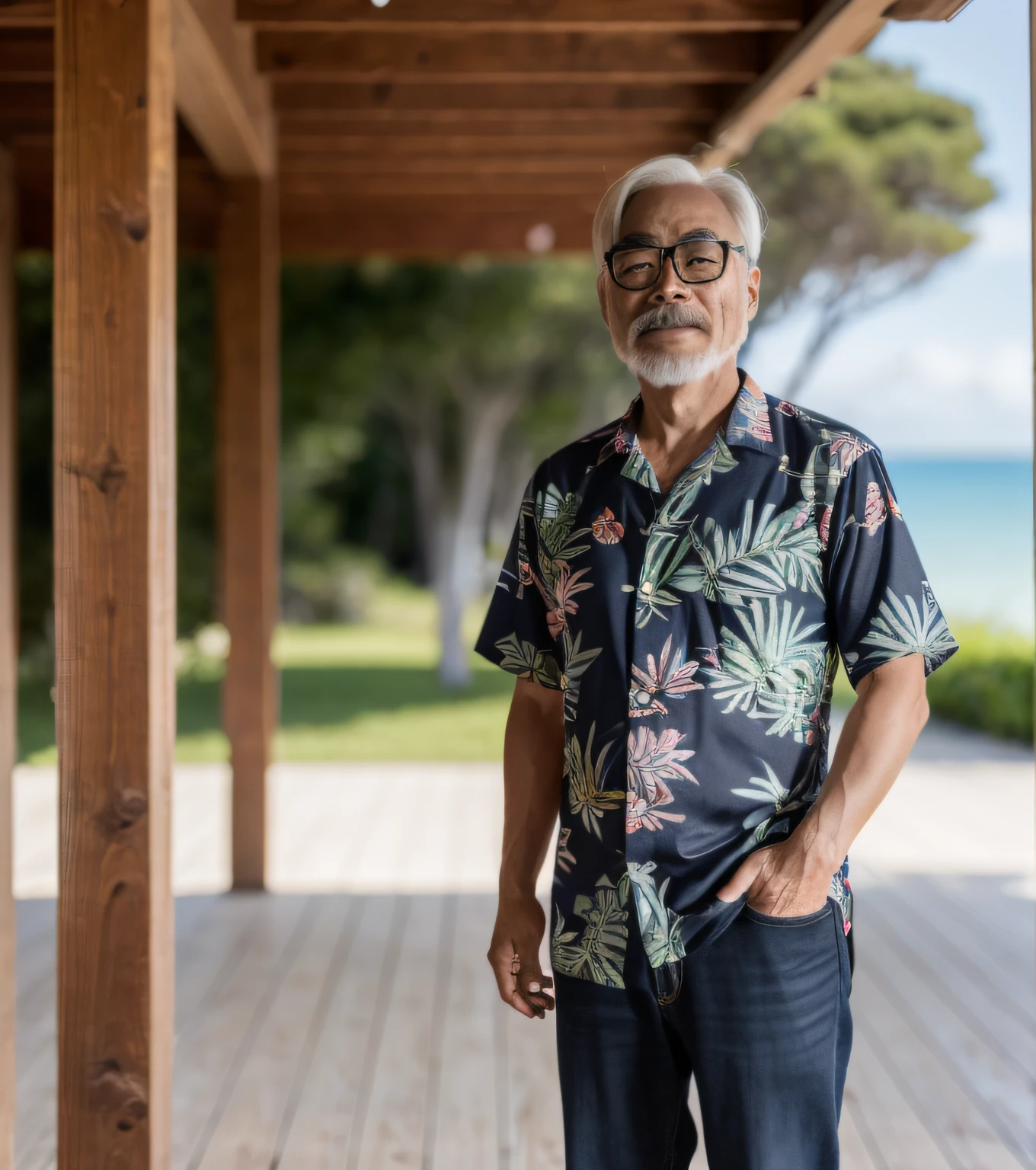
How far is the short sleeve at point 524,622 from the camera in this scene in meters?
1.62

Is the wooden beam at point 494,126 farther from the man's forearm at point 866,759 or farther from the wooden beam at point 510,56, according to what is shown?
the man's forearm at point 866,759

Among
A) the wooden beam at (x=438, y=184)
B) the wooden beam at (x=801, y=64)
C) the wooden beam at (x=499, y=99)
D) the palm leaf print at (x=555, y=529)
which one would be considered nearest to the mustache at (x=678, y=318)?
the palm leaf print at (x=555, y=529)

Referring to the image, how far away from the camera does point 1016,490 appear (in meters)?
43.1

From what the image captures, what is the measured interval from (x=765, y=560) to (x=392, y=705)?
424 inches

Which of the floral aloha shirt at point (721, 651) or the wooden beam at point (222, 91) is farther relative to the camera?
the wooden beam at point (222, 91)

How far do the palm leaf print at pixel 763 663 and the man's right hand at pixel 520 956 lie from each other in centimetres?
43

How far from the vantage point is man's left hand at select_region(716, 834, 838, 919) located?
1.36m

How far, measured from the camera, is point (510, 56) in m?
3.59

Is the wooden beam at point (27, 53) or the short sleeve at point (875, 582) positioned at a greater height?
the wooden beam at point (27, 53)

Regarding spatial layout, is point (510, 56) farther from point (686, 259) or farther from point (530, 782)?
point (530, 782)

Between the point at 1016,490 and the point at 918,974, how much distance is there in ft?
142

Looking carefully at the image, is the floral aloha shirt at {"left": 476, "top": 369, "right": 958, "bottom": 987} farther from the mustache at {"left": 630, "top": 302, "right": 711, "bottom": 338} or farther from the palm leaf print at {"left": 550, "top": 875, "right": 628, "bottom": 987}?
the mustache at {"left": 630, "top": 302, "right": 711, "bottom": 338}

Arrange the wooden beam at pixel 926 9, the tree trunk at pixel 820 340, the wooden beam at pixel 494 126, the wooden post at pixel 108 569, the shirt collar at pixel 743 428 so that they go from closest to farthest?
1. the shirt collar at pixel 743 428
2. the wooden post at pixel 108 569
3. the wooden beam at pixel 926 9
4. the wooden beam at pixel 494 126
5. the tree trunk at pixel 820 340

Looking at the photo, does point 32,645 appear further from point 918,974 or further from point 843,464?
point 843,464
